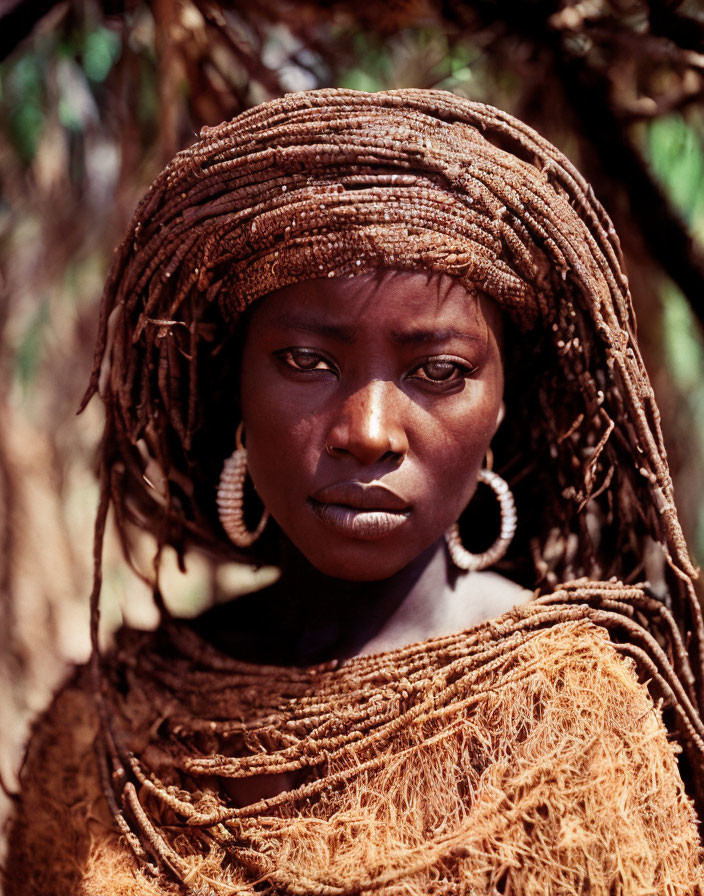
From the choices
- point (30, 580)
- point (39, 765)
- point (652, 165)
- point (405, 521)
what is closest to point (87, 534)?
point (30, 580)

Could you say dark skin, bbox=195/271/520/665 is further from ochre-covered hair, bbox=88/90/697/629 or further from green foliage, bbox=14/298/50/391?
green foliage, bbox=14/298/50/391

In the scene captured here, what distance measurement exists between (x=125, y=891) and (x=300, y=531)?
605mm

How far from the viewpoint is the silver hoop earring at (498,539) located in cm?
160

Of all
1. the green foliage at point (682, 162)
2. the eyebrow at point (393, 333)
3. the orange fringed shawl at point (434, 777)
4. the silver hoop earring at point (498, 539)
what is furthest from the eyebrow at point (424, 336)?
the green foliage at point (682, 162)

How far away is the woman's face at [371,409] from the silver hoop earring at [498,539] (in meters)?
0.16

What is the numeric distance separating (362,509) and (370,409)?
142 mm

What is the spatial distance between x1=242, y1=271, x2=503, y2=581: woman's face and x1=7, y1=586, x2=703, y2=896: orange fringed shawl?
0.66ft

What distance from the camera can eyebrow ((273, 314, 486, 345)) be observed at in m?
1.34

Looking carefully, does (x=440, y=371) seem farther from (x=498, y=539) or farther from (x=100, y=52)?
(x=100, y=52)

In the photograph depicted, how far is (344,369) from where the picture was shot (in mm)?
1363

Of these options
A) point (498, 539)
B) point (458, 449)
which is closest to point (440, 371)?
point (458, 449)

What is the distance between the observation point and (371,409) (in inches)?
52.1

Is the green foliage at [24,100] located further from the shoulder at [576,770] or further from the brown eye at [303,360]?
the shoulder at [576,770]

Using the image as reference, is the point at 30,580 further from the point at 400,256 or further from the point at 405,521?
the point at 400,256
